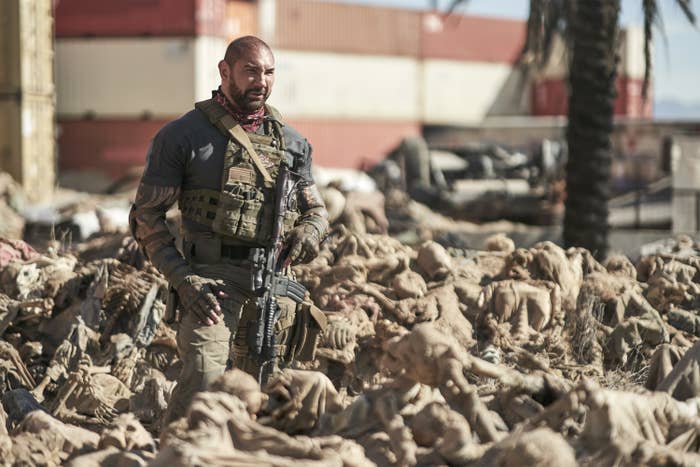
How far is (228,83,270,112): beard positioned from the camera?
6133 millimetres

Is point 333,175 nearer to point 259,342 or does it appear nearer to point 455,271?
point 455,271

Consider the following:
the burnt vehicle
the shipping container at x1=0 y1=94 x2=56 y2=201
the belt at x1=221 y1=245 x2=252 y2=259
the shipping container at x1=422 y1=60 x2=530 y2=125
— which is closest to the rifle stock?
the belt at x1=221 y1=245 x2=252 y2=259

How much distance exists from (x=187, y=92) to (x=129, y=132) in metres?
1.69

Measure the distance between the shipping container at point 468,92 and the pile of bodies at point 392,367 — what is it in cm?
2253

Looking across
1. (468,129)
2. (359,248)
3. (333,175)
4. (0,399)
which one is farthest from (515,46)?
(0,399)

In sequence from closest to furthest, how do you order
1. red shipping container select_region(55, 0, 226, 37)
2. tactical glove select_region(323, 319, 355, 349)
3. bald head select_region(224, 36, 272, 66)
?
1. bald head select_region(224, 36, 272, 66)
2. tactical glove select_region(323, 319, 355, 349)
3. red shipping container select_region(55, 0, 226, 37)

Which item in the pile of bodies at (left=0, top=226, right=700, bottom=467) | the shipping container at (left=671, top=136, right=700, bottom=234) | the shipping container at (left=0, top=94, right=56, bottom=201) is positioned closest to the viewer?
the pile of bodies at (left=0, top=226, right=700, bottom=467)

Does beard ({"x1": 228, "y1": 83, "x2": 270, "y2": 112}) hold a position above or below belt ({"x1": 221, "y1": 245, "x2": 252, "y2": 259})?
above

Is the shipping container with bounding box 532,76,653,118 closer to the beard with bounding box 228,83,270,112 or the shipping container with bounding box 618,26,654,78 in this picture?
the shipping container with bounding box 618,26,654,78

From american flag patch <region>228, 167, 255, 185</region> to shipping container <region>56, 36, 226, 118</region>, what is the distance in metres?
20.3

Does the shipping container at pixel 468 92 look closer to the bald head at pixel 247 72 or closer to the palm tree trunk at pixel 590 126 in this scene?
the palm tree trunk at pixel 590 126

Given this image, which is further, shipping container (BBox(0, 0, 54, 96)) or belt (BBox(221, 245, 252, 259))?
shipping container (BBox(0, 0, 54, 96))

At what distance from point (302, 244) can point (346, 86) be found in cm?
2548

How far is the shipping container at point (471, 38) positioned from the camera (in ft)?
111
